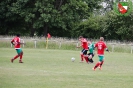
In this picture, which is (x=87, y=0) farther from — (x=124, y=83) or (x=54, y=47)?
(x=124, y=83)

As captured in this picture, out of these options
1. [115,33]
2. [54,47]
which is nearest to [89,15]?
[115,33]

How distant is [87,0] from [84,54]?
35741 mm

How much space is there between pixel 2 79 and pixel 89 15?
46248mm

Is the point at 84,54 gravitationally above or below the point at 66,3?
below

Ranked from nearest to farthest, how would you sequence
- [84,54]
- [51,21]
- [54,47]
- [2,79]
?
[2,79], [84,54], [54,47], [51,21]

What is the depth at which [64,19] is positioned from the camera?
56.9m

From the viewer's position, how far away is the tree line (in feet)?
179

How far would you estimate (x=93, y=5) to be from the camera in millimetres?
62688

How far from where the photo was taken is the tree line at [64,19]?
5466cm

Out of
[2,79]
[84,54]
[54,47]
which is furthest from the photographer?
[54,47]

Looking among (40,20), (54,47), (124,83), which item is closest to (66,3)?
(40,20)

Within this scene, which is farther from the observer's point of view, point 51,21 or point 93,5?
point 93,5

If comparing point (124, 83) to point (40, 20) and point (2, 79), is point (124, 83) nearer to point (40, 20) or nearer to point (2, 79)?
point (2, 79)

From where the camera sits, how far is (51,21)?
55312mm
